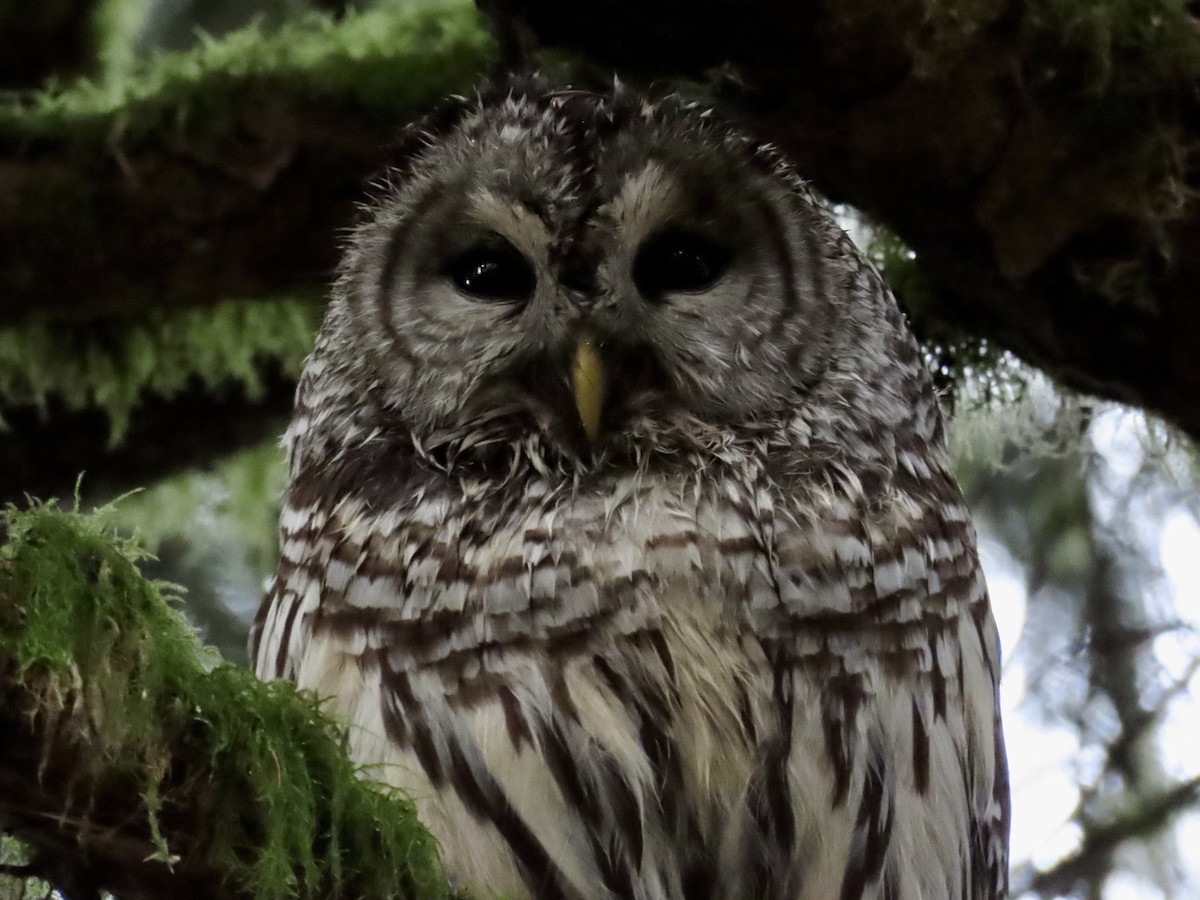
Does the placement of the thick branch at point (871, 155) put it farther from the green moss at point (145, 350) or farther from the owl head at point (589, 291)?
the owl head at point (589, 291)

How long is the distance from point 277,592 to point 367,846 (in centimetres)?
82

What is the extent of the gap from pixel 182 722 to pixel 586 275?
0.95m

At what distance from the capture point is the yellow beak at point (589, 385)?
1986 millimetres

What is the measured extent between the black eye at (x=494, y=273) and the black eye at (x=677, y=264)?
16cm

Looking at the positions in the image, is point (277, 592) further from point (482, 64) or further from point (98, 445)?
point (98, 445)

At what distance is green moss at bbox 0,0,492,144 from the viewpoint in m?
2.99

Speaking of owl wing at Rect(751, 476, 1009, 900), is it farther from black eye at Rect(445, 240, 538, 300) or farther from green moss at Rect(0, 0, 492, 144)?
green moss at Rect(0, 0, 492, 144)

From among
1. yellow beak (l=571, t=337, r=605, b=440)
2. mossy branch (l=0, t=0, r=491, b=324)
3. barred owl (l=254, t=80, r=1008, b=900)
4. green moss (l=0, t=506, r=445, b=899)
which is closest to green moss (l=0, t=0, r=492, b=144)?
mossy branch (l=0, t=0, r=491, b=324)

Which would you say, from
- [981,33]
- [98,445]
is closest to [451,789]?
[981,33]

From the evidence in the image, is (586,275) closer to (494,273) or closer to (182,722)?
(494,273)

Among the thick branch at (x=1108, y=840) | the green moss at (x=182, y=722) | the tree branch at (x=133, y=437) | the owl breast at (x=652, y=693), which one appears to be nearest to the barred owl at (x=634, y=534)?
the owl breast at (x=652, y=693)

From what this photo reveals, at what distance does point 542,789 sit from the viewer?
1.85 m

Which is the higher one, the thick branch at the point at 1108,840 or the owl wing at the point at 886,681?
the thick branch at the point at 1108,840

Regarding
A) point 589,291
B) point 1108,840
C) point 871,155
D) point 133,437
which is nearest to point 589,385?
point 589,291
